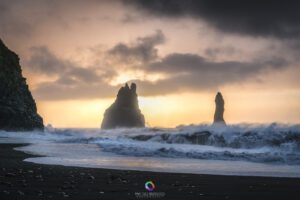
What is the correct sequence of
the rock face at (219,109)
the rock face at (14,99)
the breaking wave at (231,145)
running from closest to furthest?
the breaking wave at (231,145) → the rock face at (14,99) → the rock face at (219,109)

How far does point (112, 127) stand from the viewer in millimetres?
157000

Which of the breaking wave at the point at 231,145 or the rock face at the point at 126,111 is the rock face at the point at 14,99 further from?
the rock face at the point at 126,111

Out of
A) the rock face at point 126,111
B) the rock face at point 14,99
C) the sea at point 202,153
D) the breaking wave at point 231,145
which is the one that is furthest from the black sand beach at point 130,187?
the rock face at point 126,111

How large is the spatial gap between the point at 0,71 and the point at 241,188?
74.6 meters

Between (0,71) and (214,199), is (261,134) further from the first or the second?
(0,71)

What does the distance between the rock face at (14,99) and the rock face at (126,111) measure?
69.3m

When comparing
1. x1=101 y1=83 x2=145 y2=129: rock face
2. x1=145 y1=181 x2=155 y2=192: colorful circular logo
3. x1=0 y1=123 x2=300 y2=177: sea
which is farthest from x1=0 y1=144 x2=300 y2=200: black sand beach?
x1=101 y1=83 x2=145 y2=129: rock face

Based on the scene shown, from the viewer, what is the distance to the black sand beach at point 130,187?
9953 millimetres

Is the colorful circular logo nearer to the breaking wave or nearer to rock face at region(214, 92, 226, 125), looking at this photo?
the breaking wave

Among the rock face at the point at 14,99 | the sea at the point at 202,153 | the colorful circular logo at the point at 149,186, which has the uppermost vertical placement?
the rock face at the point at 14,99

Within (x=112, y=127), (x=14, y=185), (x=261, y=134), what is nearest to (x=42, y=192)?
(x=14, y=185)

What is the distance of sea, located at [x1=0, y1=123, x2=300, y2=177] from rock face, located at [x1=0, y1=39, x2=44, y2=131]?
2808 cm

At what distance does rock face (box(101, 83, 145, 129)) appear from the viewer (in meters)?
155

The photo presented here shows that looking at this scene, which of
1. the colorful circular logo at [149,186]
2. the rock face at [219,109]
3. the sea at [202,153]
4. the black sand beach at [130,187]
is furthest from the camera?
the rock face at [219,109]
